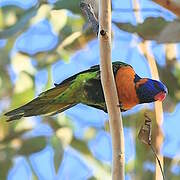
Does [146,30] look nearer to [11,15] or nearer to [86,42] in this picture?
[86,42]

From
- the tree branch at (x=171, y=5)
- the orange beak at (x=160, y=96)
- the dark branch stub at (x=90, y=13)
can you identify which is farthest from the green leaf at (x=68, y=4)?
the dark branch stub at (x=90, y=13)

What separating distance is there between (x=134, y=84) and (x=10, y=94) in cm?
71

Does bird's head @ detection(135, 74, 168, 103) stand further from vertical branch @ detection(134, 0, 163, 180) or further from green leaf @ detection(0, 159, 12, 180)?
green leaf @ detection(0, 159, 12, 180)

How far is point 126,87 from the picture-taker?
1.40 meters

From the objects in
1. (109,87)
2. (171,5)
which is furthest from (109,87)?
(171,5)

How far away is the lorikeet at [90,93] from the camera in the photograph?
1376mm

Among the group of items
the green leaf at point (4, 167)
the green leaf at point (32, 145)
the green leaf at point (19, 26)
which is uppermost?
the green leaf at point (19, 26)

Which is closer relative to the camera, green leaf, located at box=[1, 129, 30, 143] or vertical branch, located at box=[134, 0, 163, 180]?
vertical branch, located at box=[134, 0, 163, 180]

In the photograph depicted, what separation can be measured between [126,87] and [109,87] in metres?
0.36

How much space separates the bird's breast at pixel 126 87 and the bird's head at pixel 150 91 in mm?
14

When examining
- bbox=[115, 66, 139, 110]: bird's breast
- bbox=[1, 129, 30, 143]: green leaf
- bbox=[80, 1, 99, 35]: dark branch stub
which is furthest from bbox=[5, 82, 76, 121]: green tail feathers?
bbox=[1, 129, 30, 143]: green leaf

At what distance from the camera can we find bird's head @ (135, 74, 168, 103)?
1385mm

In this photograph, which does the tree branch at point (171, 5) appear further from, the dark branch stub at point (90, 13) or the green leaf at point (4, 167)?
the green leaf at point (4, 167)

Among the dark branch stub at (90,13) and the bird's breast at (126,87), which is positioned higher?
the dark branch stub at (90,13)
